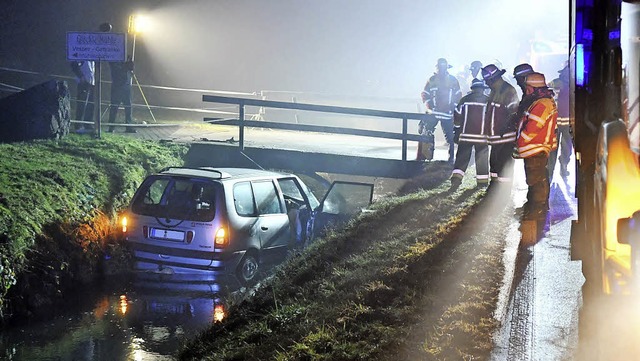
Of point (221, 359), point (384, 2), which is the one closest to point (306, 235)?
point (221, 359)

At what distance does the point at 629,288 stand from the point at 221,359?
10.7ft

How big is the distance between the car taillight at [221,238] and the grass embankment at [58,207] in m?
1.87

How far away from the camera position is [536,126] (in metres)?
9.84

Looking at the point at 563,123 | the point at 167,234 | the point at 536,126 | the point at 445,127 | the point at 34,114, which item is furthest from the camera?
the point at 445,127

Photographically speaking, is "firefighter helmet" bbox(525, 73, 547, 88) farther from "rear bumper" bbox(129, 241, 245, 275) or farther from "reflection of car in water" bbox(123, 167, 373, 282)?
"rear bumper" bbox(129, 241, 245, 275)

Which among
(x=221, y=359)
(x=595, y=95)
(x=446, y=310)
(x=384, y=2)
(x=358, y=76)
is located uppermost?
(x=384, y=2)

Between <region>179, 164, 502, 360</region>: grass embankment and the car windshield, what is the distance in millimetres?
1538

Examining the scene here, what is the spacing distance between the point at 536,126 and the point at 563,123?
13.2ft

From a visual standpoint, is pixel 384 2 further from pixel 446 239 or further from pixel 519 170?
pixel 446 239

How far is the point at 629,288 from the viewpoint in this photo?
485cm

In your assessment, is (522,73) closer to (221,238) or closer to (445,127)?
(221,238)

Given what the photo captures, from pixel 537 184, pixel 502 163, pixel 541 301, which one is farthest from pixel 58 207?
pixel 541 301

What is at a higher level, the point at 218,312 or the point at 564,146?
the point at 564,146

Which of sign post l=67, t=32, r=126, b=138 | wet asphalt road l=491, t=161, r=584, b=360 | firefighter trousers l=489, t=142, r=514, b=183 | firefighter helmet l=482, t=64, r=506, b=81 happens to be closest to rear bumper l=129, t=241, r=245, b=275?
firefighter trousers l=489, t=142, r=514, b=183
